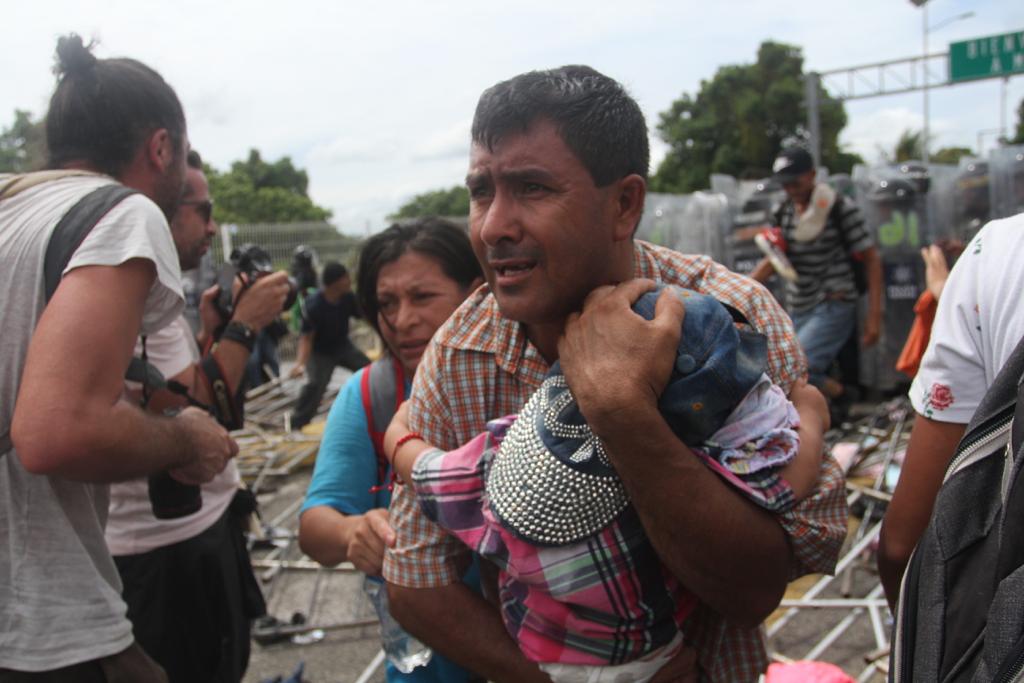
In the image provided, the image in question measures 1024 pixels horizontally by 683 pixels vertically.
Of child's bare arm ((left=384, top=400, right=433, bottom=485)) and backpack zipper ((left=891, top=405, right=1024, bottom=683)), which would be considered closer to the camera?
backpack zipper ((left=891, top=405, right=1024, bottom=683))

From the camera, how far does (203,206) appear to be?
9.59 ft

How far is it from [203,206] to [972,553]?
8.55 ft

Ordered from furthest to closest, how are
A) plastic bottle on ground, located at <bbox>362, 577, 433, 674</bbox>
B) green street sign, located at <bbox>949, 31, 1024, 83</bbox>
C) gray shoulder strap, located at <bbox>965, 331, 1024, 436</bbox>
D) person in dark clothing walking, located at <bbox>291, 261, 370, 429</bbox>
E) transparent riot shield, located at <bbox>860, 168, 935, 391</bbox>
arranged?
1. green street sign, located at <bbox>949, 31, 1024, 83</bbox>
2. person in dark clothing walking, located at <bbox>291, 261, 370, 429</bbox>
3. transparent riot shield, located at <bbox>860, 168, 935, 391</bbox>
4. plastic bottle on ground, located at <bbox>362, 577, 433, 674</bbox>
5. gray shoulder strap, located at <bbox>965, 331, 1024, 436</bbox>

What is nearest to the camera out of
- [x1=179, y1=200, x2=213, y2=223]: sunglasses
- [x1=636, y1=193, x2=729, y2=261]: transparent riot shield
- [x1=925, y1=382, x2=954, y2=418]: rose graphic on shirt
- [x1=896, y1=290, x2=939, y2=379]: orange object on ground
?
[x1=925, y1=382, x2=954, y2=418]: rose graphic on shirt

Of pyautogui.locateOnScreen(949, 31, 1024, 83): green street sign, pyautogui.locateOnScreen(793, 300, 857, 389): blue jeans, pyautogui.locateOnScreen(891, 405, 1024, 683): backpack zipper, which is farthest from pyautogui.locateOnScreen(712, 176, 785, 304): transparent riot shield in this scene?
pyautogui.locateOnScreen(949, 31, 1024, 83): green street sign

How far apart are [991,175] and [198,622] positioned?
743 cm

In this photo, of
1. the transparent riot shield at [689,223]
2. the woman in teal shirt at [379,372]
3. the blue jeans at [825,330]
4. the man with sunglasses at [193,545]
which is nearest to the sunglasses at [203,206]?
the man with sunglasses at [193,545]

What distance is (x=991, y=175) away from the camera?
7352mm

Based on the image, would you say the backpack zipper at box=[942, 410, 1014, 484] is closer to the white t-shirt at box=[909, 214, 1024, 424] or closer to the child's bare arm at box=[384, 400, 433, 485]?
the white t-shirt at box=[909, 214, 1024, 424]

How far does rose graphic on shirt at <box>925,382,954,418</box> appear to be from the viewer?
4.71 ft

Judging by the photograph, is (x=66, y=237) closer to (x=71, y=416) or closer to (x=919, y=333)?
(x=71, y=416)

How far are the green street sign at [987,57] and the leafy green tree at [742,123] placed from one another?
15439 millimetres

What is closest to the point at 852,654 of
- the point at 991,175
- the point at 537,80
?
the point at 537,80

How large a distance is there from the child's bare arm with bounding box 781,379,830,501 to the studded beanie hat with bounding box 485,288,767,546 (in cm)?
13
